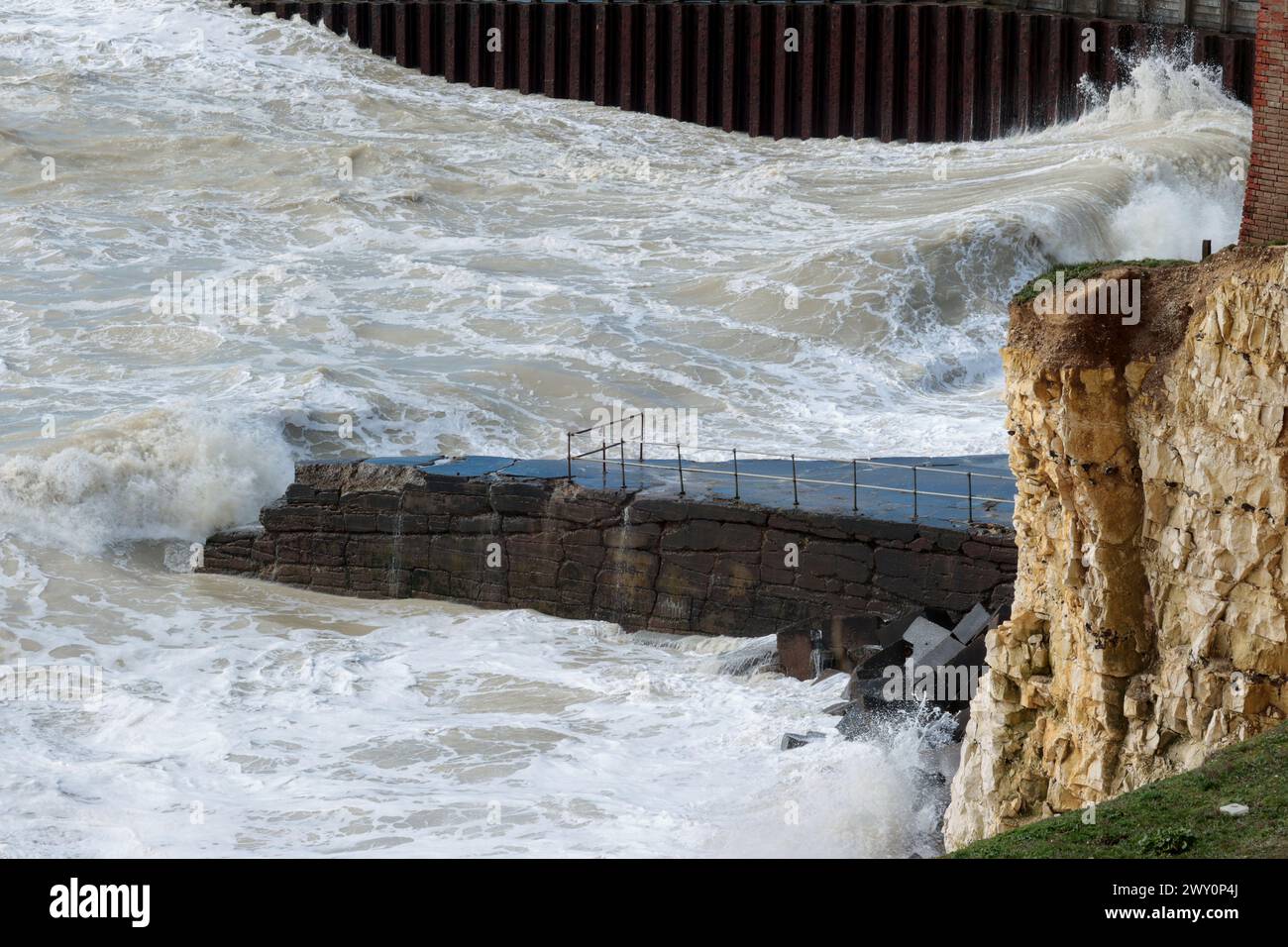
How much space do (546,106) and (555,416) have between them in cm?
2062

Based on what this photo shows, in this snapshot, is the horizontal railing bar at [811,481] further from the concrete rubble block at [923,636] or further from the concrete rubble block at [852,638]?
the concrete rubble block at [923,636]

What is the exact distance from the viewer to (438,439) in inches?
1049

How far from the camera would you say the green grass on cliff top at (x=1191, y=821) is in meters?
8.55

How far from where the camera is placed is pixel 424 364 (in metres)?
29.6

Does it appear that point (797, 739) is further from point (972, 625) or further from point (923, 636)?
point (972, 625)

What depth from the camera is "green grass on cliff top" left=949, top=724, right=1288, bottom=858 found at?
8547 millimetres

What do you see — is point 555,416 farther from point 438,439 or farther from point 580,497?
point 580,497

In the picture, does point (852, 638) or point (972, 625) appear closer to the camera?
point (972, 625)

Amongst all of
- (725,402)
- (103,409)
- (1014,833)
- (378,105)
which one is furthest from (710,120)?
(1014,833)

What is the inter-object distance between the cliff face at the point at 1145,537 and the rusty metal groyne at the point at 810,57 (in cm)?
3440

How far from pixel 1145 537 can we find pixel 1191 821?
2.34 metres
